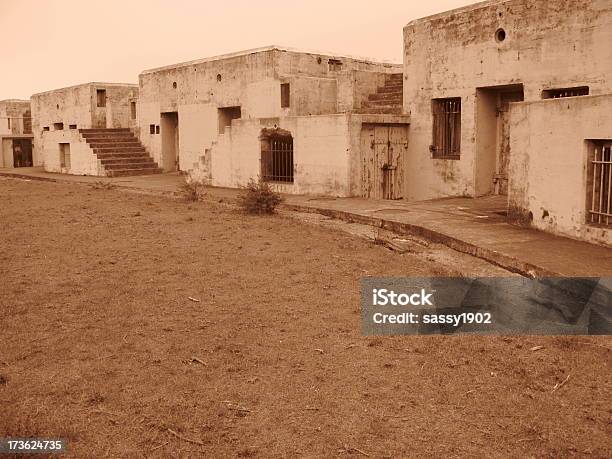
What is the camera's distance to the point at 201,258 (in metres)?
8.79

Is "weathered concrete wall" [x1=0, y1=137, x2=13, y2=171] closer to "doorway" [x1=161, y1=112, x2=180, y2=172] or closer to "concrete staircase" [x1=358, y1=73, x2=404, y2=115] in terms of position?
"doorway" [x1=161, y1=112, x2=180, y2=172]

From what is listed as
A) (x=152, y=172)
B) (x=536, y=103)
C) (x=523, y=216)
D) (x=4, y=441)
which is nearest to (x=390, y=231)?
(x=523, y=216)

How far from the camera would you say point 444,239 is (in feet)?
30.6

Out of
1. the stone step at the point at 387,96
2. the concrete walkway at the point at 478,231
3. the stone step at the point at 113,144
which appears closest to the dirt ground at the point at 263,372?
the concrete walkway at the point at 478,231

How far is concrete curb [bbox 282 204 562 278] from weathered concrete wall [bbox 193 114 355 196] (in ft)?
5.78

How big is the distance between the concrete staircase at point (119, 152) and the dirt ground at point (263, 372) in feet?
56.6

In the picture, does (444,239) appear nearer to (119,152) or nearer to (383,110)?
(383,110)

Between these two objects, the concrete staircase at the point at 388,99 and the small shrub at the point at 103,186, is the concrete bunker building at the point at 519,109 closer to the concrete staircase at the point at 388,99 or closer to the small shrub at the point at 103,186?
the concrete staircase at the point at 388,99

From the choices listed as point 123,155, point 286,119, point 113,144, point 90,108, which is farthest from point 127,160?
point 286,119

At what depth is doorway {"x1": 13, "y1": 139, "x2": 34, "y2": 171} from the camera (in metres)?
34.6

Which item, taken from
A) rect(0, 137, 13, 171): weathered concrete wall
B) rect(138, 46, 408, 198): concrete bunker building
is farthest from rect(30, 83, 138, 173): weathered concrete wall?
rect(0, 137, 13, 171): weathered concrete wall

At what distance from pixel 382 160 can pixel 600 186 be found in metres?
7.60

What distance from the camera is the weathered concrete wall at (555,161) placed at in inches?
320

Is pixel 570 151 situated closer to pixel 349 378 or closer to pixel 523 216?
pixel 523 216
